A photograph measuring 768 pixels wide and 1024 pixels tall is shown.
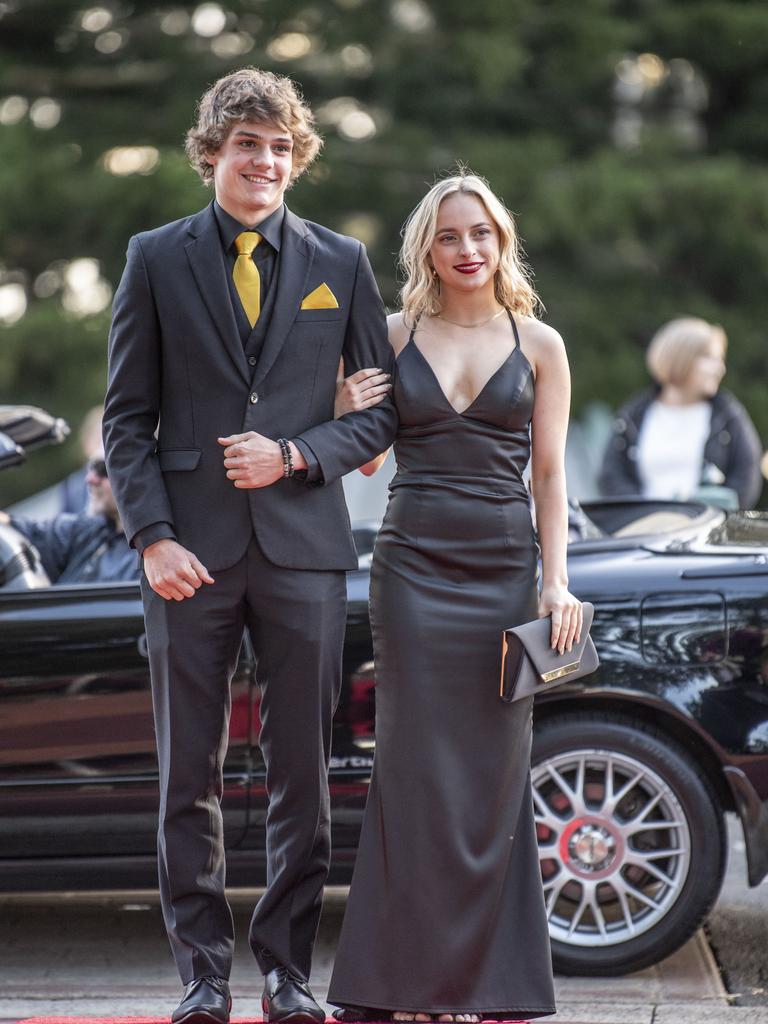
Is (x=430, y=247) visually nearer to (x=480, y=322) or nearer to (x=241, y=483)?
(x=480, y=322)

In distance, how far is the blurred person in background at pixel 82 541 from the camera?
5.13m

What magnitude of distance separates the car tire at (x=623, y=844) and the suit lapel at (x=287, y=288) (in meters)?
1.54

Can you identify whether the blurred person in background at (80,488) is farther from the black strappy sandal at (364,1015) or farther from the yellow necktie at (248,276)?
the black strappy sandal at (364,1015)

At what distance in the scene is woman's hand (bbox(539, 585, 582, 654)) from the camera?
3.78 meters

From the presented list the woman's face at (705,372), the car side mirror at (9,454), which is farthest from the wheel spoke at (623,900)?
the woman's face at (705,372)

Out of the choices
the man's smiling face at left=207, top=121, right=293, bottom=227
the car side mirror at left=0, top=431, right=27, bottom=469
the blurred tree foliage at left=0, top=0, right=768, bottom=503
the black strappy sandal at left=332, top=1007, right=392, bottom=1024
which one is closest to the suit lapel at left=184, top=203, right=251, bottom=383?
the man's smiling face at left=207, top=121, right=293, bottom=227

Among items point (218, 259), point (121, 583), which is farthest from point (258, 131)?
point (121, 583)

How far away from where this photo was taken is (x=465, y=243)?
3785mm

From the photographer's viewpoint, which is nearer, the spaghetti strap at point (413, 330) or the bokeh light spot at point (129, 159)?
the spaghetti strap at point (413, 330)

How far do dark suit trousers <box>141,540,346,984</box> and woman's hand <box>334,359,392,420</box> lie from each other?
380mm

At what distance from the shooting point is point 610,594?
4605mm

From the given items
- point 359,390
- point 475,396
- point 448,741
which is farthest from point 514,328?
point 448,741

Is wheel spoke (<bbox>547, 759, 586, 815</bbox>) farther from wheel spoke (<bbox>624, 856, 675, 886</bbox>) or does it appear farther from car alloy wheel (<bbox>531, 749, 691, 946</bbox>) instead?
wheel spoke (<bbox>624, 856, 675, 886</bbox>)

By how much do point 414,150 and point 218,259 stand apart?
37.7 ft
